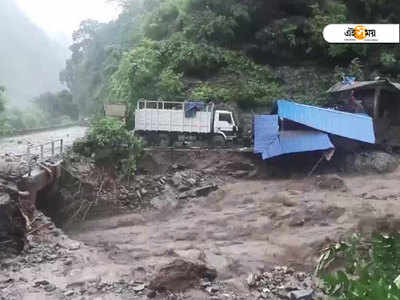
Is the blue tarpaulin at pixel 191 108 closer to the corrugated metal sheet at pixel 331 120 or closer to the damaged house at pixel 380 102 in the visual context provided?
the corrugated metal sheet at pixel 331 120

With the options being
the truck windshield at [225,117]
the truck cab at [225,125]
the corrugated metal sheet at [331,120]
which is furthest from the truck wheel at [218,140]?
the corrugated metal sheet at [331,120]

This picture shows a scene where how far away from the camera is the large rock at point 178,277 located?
8.97 metres

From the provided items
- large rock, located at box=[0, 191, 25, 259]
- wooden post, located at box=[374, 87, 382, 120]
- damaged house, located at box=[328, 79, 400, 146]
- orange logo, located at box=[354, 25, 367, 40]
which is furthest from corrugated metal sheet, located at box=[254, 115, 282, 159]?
large rock, located at box=[0, 191, 25, 259]

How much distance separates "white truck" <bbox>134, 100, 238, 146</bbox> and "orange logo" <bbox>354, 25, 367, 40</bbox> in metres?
12.3

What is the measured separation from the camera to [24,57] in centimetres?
6688

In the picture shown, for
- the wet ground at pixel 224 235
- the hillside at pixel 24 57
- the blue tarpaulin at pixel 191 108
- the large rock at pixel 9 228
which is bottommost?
the wet ground at pixel 224 235

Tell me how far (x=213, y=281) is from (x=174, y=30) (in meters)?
24.4

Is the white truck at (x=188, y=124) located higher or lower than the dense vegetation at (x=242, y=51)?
lower

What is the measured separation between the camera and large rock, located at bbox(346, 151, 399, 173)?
20234mm

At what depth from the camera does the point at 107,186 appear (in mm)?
17109

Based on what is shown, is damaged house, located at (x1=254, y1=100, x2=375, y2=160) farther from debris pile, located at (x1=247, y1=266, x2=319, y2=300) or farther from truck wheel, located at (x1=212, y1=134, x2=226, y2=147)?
debris pile, located at (x1=247, y1=266, x2=319, y2=300)

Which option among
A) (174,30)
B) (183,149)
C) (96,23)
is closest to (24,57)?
(96,23)

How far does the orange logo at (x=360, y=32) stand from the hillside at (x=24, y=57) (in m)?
52.2

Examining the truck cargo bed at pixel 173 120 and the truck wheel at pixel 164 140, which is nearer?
the truck cargo bed at pixel 173 120
